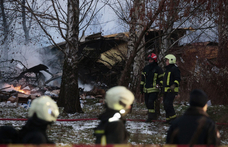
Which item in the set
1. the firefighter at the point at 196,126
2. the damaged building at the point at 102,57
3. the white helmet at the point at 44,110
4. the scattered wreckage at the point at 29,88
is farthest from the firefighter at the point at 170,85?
the damaged building at the point at 102,57

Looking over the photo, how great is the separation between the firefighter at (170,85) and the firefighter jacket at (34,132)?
4.97 metres

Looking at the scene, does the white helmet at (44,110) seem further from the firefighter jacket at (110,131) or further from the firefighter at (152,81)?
the firefighter at (152,81)

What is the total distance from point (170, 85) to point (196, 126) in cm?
452

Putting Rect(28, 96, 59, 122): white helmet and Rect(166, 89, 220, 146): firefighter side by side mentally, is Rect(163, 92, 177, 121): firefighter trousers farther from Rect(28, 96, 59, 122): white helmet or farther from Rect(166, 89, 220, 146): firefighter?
Rect(28, 96, 59, 122): white helmet

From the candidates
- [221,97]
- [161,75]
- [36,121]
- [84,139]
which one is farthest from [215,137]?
[221,97]

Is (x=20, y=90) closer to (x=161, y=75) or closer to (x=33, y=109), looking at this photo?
(x=161, y=75)

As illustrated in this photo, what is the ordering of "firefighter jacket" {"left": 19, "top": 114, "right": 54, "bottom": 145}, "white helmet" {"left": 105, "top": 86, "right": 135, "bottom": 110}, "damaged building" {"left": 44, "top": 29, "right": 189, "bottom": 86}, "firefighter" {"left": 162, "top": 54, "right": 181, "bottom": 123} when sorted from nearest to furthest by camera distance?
1. "firefighter jacket" {"left": 19, "top": 114, "right": 54, "bottom": 145}
2. "white helmet" {"left": 105, "top": 86, "right": 135, "bottom": 110}
3. "firefighter" {"left": 162, "top": 54, "right": 181, "bottom": 123}
4. "damaged building" {"left": 44, "top": 29, "right": 189, "bottom": 86}

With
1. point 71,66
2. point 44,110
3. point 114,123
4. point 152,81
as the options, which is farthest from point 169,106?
point 44,110

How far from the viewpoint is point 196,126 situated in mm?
2672

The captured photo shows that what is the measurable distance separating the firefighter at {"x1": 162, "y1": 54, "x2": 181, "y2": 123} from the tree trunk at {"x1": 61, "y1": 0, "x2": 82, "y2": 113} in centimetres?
319

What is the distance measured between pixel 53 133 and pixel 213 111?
556 centimetres

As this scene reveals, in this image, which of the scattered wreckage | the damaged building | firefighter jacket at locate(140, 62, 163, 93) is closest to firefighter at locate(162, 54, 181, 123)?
firefighter jacket at locate(140, 62, 163, 93)

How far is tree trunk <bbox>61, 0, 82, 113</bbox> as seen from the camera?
902 centimetres

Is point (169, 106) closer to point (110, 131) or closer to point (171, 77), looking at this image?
point (171, 77)
